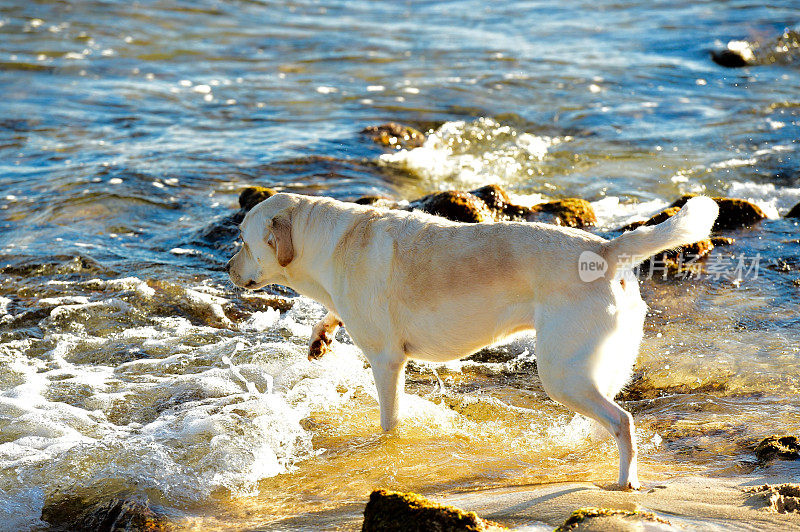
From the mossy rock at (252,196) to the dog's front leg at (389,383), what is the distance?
16.0 feet

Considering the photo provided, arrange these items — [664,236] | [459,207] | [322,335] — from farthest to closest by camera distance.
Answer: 1. [459,207]
2. [322,335]
3. [664,236]

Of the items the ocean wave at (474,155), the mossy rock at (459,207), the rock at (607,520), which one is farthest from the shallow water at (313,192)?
the mossy rock at (459,207)

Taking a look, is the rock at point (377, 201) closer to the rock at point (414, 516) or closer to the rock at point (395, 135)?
the rock at point (395, 135)

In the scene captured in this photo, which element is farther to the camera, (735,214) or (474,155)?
(474,155)

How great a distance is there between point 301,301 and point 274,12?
20044 millimetres

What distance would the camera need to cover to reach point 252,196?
394 inches

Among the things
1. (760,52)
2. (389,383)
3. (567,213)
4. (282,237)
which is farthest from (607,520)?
(760,52)

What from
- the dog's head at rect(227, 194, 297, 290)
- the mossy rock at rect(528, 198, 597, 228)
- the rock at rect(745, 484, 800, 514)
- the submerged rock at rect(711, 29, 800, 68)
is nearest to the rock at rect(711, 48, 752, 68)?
the submerged rock at rect(711, 29, 800, 68)

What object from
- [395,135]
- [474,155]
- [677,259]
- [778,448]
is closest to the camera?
[778,448]

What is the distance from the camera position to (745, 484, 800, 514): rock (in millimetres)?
3990

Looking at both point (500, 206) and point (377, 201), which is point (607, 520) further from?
point (377, 201)

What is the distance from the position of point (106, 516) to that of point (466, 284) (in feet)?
7.97

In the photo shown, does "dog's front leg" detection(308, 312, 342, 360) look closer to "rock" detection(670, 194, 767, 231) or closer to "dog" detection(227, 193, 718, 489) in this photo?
"dog" detection(227, 193, 718, 489)

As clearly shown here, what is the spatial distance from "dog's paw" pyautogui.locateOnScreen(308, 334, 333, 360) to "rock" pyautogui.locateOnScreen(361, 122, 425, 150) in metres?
7.99
